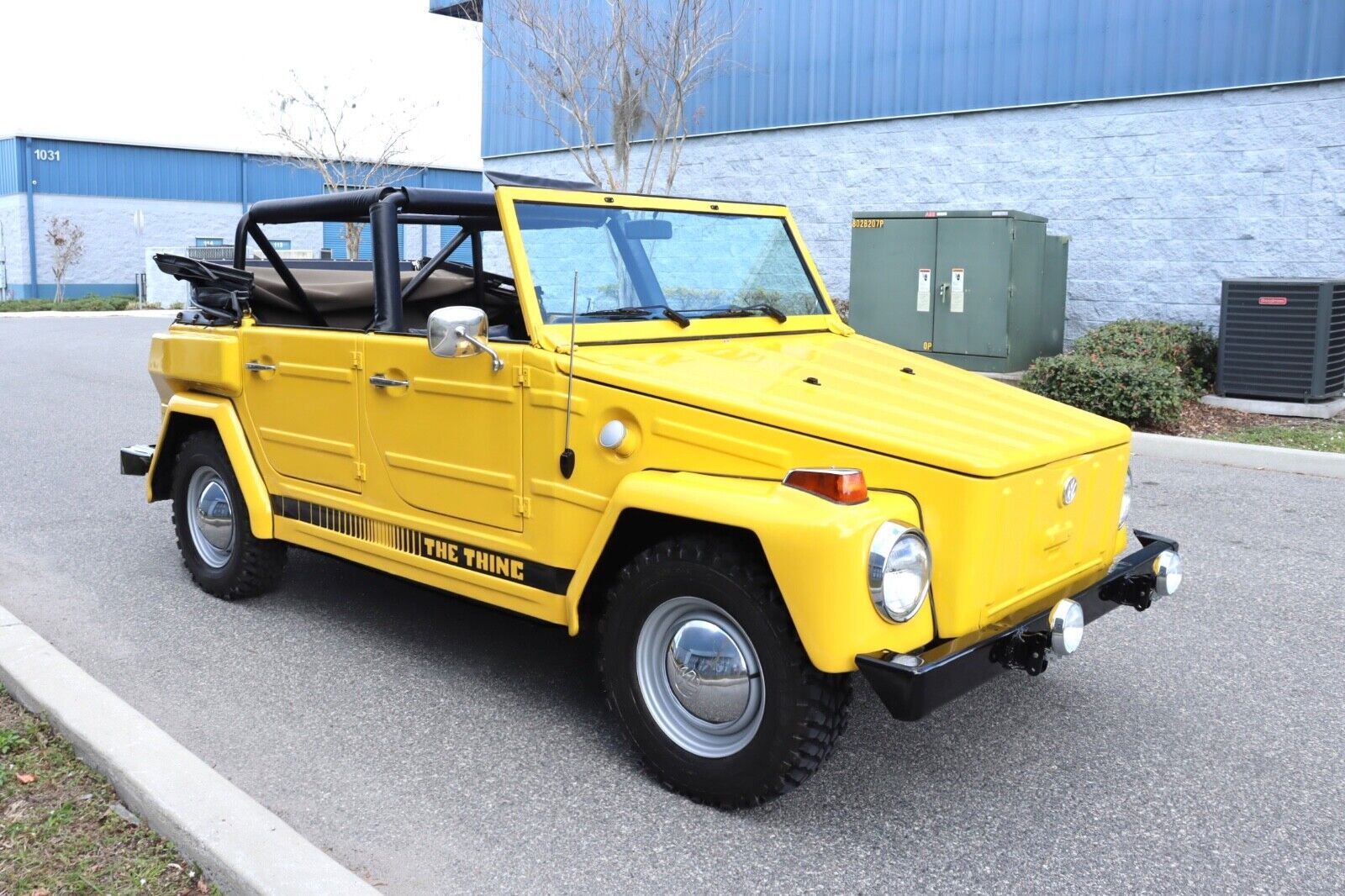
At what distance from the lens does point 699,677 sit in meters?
3.58

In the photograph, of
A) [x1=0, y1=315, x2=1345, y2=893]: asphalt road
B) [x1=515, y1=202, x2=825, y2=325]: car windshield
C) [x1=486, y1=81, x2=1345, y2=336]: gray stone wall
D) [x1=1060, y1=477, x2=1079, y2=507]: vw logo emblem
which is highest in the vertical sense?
[x1=486, y1=81, x2=1345, y2=336]: gray stone wall

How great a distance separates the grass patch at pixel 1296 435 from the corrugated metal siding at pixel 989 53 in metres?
4.29

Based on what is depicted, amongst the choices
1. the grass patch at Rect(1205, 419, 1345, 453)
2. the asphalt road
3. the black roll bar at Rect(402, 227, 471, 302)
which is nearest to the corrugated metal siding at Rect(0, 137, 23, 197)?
the asphalt road

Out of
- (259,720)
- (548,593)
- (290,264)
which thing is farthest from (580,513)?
(290,264)

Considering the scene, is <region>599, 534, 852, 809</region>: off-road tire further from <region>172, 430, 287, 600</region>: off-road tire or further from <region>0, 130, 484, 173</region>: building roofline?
<region>0, 130, 484, 173</region>: building roofline

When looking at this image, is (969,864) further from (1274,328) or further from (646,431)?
(1274,328)

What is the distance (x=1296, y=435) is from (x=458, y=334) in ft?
29.9

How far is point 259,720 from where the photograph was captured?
14.1 feet

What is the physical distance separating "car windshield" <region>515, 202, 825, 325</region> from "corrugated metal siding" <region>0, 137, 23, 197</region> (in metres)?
46.8

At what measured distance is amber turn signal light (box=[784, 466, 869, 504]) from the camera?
326 centimetres

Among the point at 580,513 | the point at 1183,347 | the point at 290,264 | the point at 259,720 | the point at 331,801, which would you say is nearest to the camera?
the point at 331,801

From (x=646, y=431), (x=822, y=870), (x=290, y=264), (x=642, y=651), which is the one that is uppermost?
(x=290, y=264)

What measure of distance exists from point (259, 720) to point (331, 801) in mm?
787

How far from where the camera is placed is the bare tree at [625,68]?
17.9m
